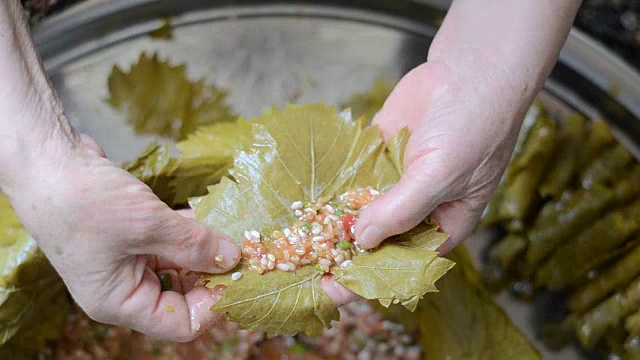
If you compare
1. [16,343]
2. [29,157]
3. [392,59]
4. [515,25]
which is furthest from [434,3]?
[16,343]

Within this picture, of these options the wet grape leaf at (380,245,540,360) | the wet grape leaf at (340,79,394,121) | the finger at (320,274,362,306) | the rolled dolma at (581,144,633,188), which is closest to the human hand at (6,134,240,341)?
the finger at (320,274,362,306)

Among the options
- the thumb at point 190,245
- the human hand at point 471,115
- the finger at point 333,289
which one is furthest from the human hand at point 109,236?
the human hand at point 471,115

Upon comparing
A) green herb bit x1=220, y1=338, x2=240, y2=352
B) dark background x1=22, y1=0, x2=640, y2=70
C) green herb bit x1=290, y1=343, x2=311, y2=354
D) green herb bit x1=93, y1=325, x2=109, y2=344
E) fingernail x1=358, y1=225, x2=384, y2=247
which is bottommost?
green herb bit x1=290, y1=343, x2=311, y2=354

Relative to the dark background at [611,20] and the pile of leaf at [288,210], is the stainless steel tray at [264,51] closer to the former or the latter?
the dark background at [611,20]

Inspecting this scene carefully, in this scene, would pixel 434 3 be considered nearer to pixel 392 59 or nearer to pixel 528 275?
pixel 392 59

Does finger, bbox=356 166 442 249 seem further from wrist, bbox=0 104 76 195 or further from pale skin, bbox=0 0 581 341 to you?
wrist, bbox=0 104 76 195
